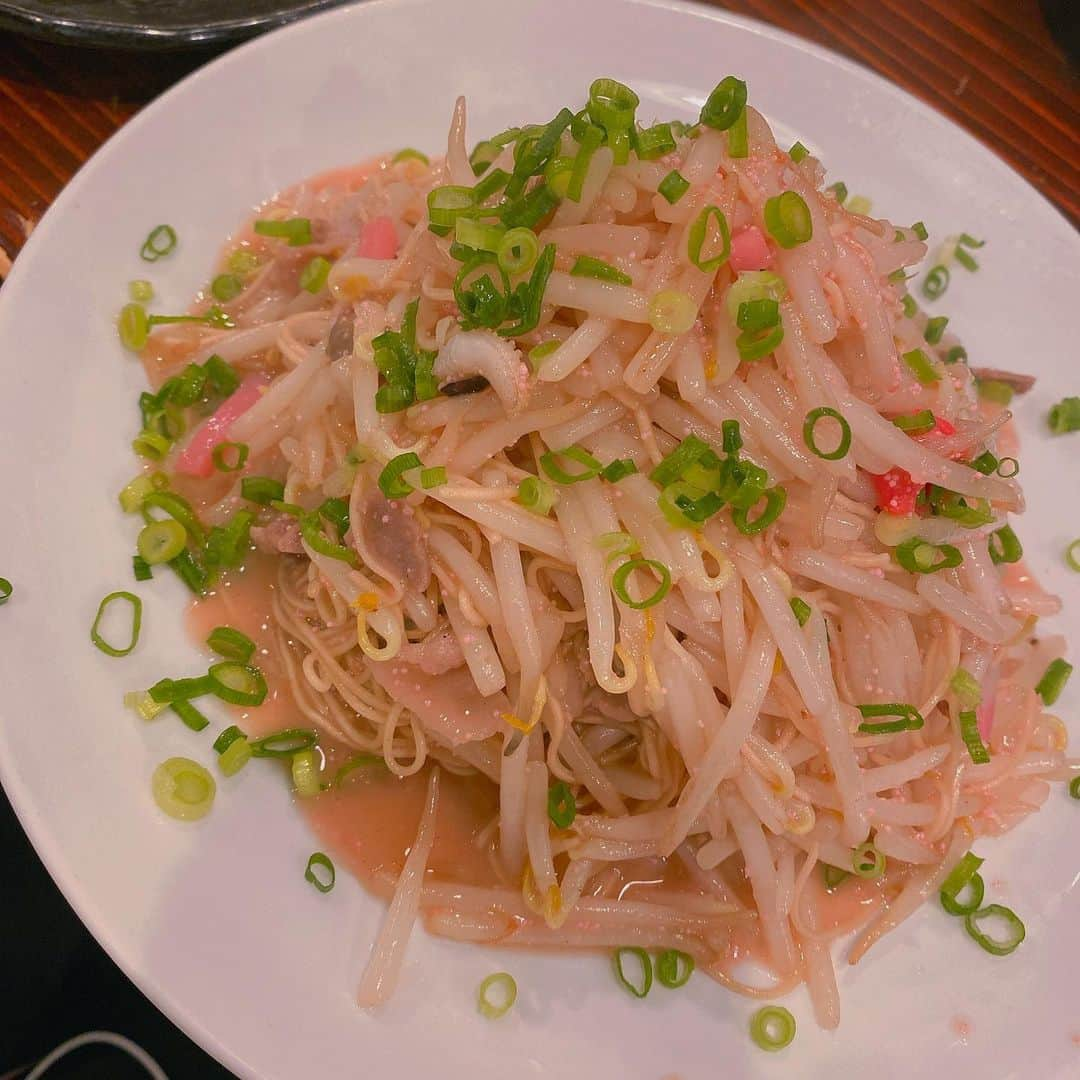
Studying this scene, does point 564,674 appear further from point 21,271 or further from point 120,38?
point 120,38

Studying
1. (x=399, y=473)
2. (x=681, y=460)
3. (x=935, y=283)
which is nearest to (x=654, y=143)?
(x=681, y=460)

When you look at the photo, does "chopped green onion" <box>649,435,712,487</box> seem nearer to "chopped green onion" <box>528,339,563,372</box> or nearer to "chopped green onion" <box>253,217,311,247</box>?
"chopped green onion" <box>528,339,563,372</box>

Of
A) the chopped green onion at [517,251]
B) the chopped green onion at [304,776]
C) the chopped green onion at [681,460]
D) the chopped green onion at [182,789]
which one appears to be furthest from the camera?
the chopped green onion at [304,776]

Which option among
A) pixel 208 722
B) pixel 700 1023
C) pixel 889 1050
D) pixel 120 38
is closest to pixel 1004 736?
pixel 889 1050

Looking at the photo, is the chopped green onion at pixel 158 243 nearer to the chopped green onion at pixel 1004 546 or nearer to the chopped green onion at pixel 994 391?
the chopped green onion at pixel 1004 546

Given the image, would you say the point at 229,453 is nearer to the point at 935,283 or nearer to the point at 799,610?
the point at 799,610

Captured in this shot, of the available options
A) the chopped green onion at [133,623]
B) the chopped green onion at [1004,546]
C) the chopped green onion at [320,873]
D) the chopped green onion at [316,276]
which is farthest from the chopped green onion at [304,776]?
the chopped green onion at [1004,546]
